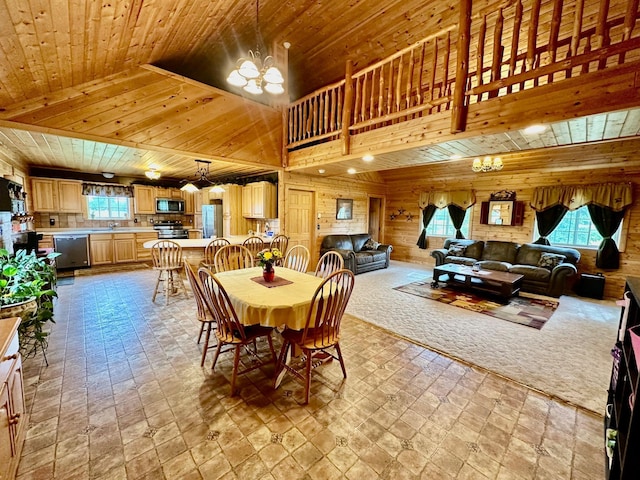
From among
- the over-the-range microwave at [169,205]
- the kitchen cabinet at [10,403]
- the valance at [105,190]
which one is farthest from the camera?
the over-the-range microwave at [169,205]

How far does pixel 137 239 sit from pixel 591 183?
34.6 ft

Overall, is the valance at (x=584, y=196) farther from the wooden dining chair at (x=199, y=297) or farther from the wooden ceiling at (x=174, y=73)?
the wooden dining chair at (x=199, y=297)

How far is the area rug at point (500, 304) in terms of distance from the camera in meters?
3.99

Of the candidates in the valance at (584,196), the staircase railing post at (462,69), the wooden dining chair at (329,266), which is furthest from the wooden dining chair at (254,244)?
the valance at (584,196)

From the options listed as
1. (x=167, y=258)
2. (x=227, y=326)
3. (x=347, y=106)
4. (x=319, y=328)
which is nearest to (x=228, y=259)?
(x=167, y=258)

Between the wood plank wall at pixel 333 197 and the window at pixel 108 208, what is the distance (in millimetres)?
4995

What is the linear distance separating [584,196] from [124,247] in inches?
416

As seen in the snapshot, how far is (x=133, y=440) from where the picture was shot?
176 centimetres

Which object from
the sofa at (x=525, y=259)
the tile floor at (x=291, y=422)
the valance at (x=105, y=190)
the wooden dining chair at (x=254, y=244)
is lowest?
the tile floor at (x=291, y=422)

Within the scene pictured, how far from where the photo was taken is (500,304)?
4.56 m

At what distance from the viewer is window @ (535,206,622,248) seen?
18.4ft

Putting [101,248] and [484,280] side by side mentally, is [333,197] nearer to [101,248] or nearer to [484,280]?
[484,280]

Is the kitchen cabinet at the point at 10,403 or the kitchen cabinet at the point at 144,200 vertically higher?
the kitchen cabinet at the point at 144,200

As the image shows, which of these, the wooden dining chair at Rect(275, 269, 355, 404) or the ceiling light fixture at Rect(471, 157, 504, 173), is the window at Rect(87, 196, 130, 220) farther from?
the ceiling light fixture at Rect(471, 157, 504, 173)
